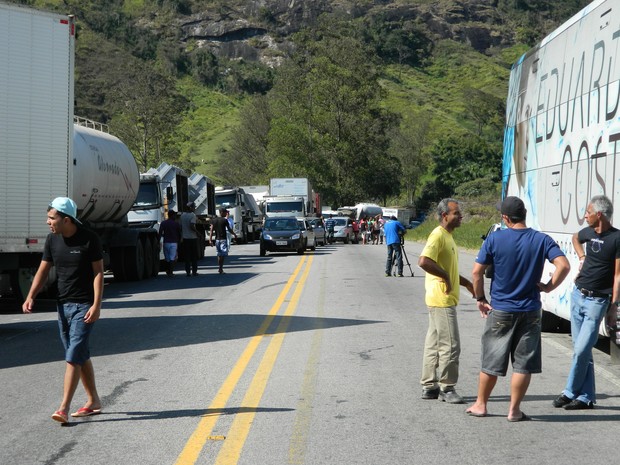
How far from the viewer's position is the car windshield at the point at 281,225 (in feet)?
131

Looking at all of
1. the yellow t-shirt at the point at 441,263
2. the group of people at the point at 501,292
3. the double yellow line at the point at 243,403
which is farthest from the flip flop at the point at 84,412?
the yellow t-shirt at the point at 441,263

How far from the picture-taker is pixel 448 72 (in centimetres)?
19962

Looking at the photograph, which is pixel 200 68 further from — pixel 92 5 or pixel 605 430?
pixel 605 430

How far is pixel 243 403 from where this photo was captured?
8.47 m

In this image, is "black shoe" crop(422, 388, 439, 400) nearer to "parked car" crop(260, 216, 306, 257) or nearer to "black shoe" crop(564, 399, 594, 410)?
"black shoe" crop(564, 399, 594, 410)

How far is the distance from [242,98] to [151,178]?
146m

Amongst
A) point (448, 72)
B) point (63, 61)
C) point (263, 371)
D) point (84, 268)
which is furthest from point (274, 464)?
point (448, 72)

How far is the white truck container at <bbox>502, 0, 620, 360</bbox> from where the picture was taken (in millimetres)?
10039

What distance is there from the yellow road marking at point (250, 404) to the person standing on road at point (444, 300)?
5.14 ft

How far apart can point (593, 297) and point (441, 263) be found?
4.18ft

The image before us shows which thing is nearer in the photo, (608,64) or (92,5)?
(608,64)

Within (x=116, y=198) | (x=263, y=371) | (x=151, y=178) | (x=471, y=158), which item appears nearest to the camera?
(x=263, y=371)

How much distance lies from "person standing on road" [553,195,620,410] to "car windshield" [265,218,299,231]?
103 ft

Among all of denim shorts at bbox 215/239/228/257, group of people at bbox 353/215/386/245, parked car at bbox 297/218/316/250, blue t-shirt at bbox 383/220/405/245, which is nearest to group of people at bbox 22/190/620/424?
blue t-shirt at bbox 383/220/405/245
